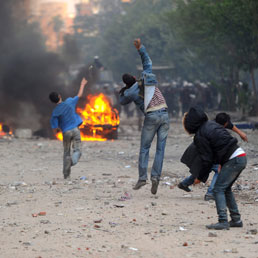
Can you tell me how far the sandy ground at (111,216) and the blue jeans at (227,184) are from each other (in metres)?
0.19

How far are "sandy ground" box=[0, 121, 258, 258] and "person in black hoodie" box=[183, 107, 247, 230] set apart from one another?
0.29 meters

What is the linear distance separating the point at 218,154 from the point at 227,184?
1.21 feet

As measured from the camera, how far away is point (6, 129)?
2545cm

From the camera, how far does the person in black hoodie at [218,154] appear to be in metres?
6.98

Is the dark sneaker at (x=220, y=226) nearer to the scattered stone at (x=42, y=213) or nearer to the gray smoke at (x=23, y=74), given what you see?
the scattered stone at (x=42, y=213)

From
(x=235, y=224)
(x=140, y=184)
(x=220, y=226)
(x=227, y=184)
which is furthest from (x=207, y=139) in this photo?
(x=140, y=184)

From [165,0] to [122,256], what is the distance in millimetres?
72948

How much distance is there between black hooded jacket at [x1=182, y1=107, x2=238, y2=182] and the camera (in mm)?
6969

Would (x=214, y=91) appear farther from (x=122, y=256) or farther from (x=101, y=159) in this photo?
(x=122, y=256)

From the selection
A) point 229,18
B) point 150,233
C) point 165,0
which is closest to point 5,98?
point 229,18

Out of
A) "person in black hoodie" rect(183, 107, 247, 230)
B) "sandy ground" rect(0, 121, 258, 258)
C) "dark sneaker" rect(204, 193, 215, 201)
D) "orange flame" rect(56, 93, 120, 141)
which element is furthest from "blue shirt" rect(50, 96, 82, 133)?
"orange flame" rect(56, 93, 120, 141)

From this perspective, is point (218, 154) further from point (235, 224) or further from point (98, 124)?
point (98, 124)

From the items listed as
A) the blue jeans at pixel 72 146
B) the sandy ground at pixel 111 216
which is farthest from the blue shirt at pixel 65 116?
the sandy ground at pixel 111 216

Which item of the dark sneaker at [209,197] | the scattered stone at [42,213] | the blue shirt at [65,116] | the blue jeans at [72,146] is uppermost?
the blue shirt at [65,116]
